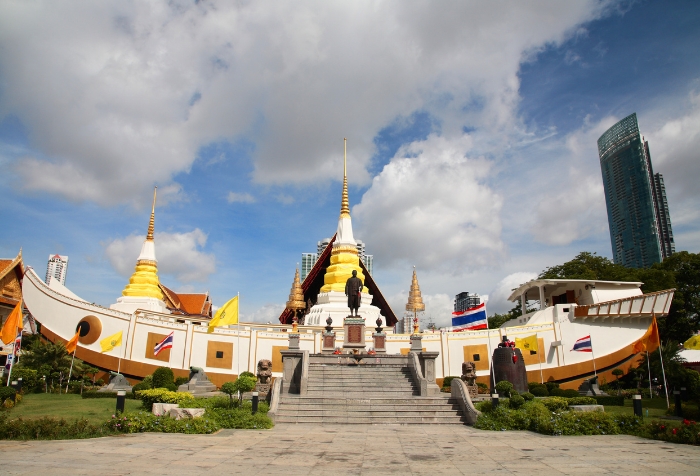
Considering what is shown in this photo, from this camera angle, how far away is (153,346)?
1131 inches

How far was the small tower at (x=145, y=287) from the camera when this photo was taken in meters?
38.2

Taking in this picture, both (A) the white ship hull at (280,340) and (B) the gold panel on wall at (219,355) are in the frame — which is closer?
(A) the white ship hull at (280,340)

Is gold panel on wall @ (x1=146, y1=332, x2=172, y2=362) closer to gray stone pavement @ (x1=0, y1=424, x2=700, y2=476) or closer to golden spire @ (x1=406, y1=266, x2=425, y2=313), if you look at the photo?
gray stone pavement @ (x1=0, y1=424, x2=700, y2=476)

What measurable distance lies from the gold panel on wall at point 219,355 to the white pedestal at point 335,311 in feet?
29.6

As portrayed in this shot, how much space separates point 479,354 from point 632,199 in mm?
101690

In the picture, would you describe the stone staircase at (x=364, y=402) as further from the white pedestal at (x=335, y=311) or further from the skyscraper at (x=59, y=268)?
the skyscraper at (x=59, y=268)

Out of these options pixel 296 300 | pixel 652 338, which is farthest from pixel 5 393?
pixel 296 300

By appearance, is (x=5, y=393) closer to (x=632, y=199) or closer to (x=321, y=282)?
(x=321, y=282)

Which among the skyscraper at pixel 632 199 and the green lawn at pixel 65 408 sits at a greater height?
the skyscraper at pixel 632 199

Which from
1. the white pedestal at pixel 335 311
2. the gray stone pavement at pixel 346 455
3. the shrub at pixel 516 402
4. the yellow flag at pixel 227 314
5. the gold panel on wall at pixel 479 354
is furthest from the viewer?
the white pedestal at pixel 335 311

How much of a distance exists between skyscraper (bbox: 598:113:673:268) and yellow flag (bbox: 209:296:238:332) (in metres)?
103

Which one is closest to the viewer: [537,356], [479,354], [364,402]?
[364,402]

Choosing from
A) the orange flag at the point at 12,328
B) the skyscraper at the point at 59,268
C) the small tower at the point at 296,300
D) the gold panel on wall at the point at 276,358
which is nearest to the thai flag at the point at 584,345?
the gold panel on wall at the point at 276,358

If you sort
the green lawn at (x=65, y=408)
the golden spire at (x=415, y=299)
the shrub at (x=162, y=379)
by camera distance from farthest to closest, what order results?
the golden spire at (x=415, y=299), the shrub at (x=162, y=379), the green lawn at (x=65, y=408)
